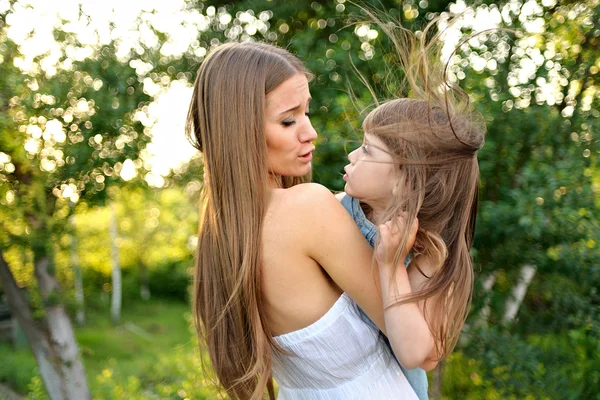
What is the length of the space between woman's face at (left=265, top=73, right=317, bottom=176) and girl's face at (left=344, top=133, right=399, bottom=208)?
0.16 metres

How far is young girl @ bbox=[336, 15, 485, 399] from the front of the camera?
5.78 ft

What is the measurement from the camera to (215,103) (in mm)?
1873

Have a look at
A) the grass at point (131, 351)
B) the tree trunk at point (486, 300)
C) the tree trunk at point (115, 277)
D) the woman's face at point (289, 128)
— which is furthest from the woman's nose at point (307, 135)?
the tree trunk at point (115, 277)

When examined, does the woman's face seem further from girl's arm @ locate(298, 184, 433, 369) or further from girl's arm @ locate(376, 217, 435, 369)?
girl's arm @ locate(376, 217, 435, 369)

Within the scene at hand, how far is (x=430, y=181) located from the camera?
1.79 m

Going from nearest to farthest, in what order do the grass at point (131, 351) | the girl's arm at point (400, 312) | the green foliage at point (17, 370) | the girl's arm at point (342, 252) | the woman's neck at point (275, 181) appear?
1. the girl's arm at point (400, 312)
2. the girl's arm at point (342, 252)
3. the woman's neck at point (275, 181)
4. the grass at point (131, 351)
5. the green foliage at point (17, 370)

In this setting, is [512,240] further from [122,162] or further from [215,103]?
[215,103]

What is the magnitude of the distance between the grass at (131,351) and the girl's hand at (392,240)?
2.94m

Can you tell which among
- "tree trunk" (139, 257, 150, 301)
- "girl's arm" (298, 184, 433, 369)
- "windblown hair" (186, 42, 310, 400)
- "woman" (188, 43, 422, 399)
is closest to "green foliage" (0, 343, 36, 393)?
"windblown hair" (186, 42, 310, 400)

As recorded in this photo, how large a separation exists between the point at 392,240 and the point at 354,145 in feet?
5.72

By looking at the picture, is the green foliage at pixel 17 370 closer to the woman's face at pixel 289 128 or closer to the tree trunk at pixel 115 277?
the woman's face at pixel 289 128

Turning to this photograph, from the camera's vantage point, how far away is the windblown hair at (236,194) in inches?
72.4

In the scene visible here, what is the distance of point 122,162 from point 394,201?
2.13m

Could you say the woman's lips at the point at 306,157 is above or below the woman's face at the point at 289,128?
below
